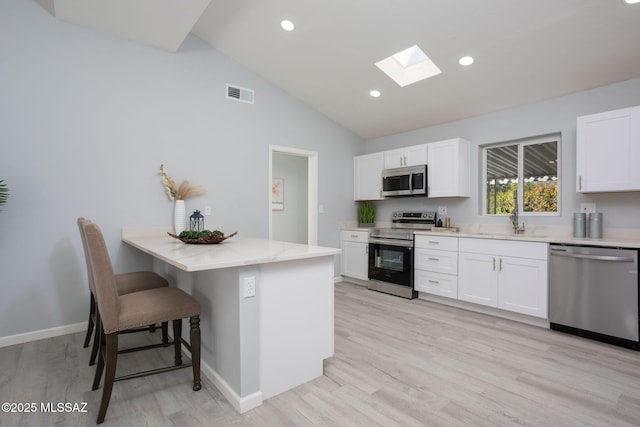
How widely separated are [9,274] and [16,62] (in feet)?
5.90

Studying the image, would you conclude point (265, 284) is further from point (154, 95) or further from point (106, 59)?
point (106, 59)

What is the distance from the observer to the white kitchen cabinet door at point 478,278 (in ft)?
11.1

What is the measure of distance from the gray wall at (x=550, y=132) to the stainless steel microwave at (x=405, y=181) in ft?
1.21

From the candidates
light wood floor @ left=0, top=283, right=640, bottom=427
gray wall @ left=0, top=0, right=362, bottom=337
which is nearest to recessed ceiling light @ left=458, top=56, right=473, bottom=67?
gray wall @ left=0, top=0, right=362, bottom=337

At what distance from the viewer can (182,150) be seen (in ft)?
11.6

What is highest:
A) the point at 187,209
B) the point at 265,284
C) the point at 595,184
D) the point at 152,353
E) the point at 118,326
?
the point at 595,184

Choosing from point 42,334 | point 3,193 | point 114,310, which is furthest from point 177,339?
point 3,193

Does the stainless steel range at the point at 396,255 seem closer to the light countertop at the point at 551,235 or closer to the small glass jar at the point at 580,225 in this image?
the light countertop at the point at 551,235

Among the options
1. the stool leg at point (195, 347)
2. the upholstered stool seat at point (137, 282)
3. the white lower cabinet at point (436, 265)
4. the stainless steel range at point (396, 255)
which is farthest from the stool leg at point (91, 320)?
the white lower cabinet at point (436, 265)

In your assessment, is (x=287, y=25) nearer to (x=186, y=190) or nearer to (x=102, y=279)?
(x=186, y=190)

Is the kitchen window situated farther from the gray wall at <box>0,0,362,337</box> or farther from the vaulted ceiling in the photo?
the gray wall at <box>0,0,362,337</box>

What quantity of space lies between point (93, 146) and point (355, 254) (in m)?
3.50

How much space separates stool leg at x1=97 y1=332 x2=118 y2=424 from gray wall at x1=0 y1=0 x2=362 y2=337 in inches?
68.4

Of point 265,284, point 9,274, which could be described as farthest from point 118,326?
point 9,274
